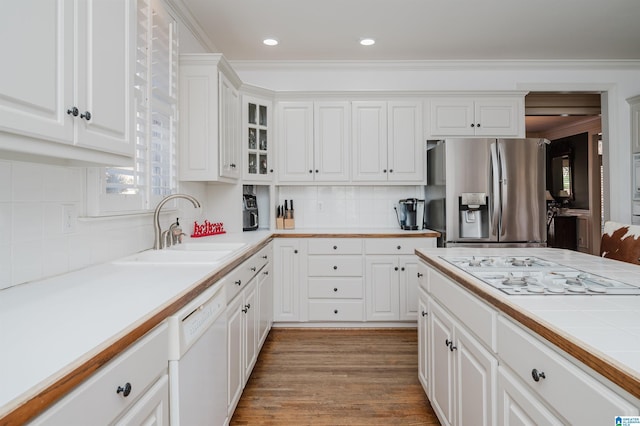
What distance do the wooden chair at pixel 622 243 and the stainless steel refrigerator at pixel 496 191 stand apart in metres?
0.97

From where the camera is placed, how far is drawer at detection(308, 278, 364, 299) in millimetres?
3604

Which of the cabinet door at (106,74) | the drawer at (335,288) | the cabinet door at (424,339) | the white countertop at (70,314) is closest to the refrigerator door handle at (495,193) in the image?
the drawer at (335,288)

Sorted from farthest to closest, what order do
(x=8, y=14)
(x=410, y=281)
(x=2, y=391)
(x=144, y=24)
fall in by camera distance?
1. (x=410, y=281)
2. (x=144, y=24)
3. (x=8, y=14)
4. (x=2, y=391)

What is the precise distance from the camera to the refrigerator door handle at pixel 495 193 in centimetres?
348

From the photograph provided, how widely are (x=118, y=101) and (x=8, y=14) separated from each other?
1.80 ft

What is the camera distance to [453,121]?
152 inches

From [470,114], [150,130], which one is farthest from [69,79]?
[470,114]

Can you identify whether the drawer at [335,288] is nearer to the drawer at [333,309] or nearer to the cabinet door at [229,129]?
the drawer at [333,309]

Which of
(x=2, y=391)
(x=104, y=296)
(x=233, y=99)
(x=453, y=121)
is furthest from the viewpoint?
(x=453, y=121)

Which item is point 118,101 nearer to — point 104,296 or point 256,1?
point 104,296

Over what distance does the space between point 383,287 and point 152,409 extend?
278 cm

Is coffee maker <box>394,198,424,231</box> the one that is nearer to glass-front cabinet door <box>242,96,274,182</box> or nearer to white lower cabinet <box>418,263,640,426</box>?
glass-front cabinet door <box>242,96,274,182</box>

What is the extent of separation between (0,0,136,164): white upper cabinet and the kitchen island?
4.78ft

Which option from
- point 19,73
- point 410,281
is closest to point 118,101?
point 19,73
